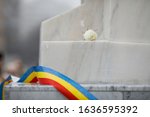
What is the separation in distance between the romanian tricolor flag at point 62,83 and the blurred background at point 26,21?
8484 mm

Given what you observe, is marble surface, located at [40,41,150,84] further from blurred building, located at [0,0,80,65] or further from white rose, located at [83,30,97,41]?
blurred building, located at [0,0,80,65]

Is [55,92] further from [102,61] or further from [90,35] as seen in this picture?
[90,35]

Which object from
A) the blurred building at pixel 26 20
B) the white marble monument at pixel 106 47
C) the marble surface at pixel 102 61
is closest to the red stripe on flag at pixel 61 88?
the white marble monument at pixel 106 47

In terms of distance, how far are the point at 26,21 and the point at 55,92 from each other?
10.6m

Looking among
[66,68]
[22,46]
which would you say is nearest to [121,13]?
[66,68]

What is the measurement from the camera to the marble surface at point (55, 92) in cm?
904

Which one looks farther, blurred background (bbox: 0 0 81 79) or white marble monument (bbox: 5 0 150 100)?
blurred background (bbox: 0 0 81 79)

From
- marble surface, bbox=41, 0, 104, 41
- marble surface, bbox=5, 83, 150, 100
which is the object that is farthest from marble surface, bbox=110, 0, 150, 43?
marble surface, bbox=5, 83, 150, 100

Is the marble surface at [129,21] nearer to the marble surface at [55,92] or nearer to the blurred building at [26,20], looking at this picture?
the marble surface at [55,92]

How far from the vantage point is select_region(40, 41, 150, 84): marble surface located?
33.5 feet

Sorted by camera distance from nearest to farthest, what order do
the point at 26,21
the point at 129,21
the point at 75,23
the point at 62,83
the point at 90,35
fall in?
the point at 62,83
the point at 90,35
the point at 129,21
the point at 75,23
the point at 26,21

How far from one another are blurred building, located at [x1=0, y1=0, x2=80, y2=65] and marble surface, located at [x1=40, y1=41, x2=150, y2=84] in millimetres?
7583

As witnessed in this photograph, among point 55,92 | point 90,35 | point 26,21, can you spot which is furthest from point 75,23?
point 26,21

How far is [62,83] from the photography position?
8.93 m
